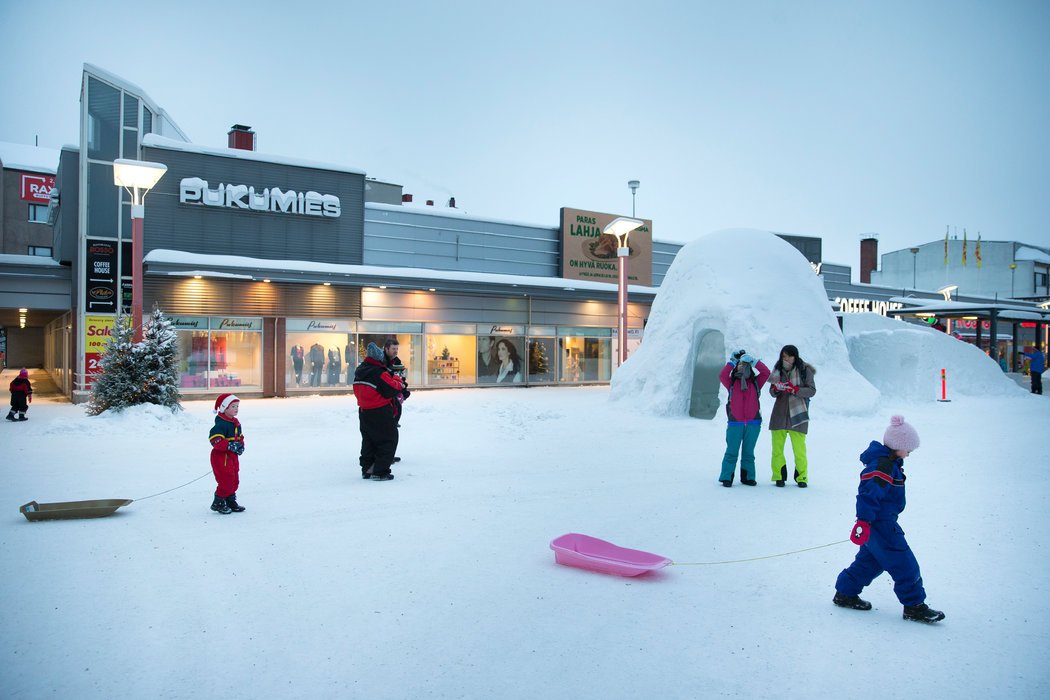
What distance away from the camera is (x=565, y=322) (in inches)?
997

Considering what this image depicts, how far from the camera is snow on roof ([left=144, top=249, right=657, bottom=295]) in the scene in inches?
678

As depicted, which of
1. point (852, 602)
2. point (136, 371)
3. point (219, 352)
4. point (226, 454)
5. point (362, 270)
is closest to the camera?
point (852, 602)

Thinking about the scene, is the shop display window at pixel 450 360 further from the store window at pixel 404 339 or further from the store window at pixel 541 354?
the store window at pixel 541 354

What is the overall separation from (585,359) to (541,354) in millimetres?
2179

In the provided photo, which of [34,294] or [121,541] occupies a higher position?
[34,294]

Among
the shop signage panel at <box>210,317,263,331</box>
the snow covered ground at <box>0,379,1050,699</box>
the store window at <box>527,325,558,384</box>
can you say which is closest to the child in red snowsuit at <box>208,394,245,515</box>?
the snow covered ground at <box>0,379,1050,699</box>

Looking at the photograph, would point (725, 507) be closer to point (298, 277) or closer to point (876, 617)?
point (876, 617)

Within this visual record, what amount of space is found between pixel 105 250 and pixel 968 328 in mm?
48209

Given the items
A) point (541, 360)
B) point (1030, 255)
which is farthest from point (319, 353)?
point (1030, 255)

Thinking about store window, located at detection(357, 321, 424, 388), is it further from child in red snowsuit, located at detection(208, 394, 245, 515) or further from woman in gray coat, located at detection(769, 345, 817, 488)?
woman in gray coat, located at detection(769, 345, 817, 488)

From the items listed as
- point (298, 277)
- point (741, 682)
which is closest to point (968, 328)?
point (298, 277)

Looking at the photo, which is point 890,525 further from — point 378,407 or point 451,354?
point 451,354

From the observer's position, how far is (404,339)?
71.4 feet

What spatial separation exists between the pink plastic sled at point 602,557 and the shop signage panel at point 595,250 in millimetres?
21394
